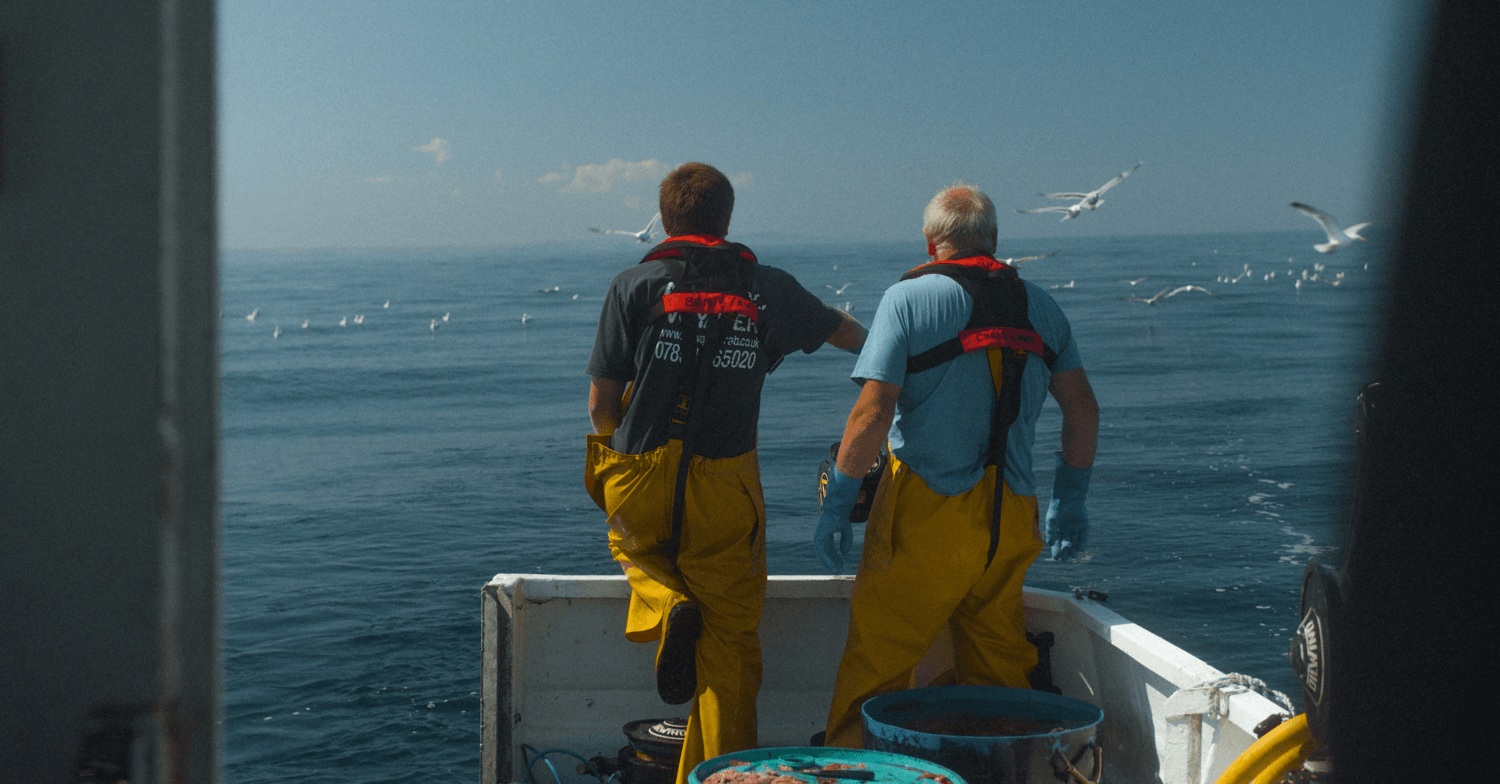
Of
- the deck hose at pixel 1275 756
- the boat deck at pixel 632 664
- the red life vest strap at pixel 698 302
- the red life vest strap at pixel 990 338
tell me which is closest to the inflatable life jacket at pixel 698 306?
the red life vest strap at pixel 698 302

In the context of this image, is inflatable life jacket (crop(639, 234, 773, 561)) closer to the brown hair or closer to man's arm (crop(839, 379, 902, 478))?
the brown hair

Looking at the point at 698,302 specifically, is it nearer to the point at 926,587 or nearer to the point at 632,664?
the point at 926,587

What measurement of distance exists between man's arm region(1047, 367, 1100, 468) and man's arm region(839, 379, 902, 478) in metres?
0.47

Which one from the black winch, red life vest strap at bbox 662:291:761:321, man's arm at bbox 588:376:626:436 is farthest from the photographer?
the black winch

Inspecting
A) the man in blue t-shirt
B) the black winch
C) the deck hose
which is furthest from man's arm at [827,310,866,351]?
the deck hose

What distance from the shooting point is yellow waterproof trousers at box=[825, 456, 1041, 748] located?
9.32 feet

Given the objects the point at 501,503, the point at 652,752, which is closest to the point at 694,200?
the point at 652,752

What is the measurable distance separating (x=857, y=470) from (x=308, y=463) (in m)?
17.7

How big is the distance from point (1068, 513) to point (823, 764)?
1.15 m

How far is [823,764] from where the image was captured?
2.45 m

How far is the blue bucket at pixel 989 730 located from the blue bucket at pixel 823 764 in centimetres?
13

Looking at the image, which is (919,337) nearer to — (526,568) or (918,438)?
(918,438)

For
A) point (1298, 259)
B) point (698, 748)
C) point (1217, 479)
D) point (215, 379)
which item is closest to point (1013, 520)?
point (698, 748)

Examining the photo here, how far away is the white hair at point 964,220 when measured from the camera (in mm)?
2961
